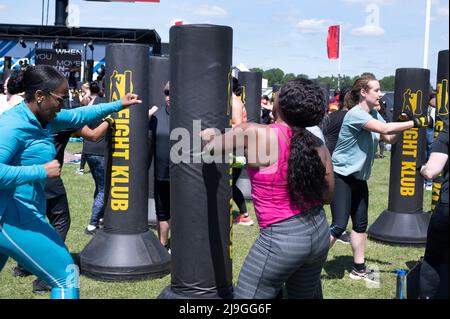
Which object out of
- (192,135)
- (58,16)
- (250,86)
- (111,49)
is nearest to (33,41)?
(58,16)

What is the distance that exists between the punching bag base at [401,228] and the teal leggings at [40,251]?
4937 millimetres

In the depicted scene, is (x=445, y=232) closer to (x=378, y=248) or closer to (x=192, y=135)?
(x=192, y=135)

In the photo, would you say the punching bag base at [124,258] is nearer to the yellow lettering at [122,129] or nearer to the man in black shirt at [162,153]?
the man in black shirt at [162,153]

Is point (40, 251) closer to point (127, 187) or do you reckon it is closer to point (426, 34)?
point (127, 187)

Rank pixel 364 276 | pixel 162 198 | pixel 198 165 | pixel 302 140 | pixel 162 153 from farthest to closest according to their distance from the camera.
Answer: pixel 162 198, pixel 162 153, pixel 364 276, pixel 198 165, pixel 302 140

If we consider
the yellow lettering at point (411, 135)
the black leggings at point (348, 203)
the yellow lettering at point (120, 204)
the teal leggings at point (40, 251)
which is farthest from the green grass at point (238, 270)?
the teal leggings at point (40, 251)

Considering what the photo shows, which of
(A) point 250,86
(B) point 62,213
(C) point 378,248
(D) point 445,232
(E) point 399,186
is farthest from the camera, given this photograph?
(A) point 250,86

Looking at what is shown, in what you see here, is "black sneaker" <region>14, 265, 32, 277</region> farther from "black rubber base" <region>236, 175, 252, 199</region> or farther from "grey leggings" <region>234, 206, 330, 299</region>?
"black rubber base" <region>236, 175, 252, 199</region>

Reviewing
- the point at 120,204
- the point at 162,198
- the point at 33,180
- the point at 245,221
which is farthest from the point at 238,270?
the point at 33,180

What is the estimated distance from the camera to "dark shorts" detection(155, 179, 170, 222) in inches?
240

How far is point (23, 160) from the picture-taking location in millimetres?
3271

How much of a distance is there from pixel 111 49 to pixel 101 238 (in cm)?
191

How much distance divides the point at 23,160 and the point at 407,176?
5.60m
